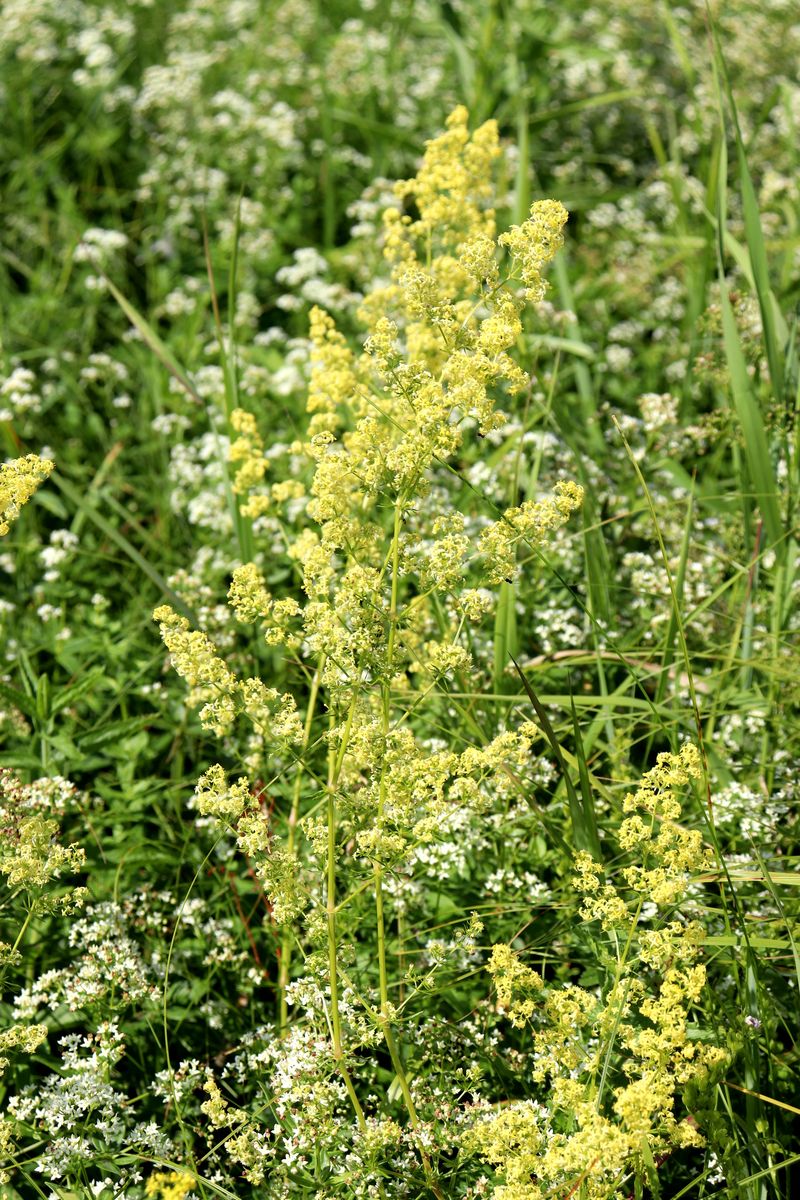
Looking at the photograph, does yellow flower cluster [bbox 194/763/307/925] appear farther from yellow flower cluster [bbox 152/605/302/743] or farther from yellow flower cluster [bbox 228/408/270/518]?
yellow flower cluster [bbox 228/408/270/518]

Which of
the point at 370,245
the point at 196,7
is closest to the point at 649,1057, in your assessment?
the point at 370,245

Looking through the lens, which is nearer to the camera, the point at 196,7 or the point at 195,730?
the point at 195,730

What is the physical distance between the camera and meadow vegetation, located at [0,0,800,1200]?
256 cm

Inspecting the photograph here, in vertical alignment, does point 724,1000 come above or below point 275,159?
below

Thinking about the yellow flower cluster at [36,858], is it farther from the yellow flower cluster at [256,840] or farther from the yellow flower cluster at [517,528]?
the yellow flower cluster at [517,528]

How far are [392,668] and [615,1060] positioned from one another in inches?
37.4

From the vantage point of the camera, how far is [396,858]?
8.08ft

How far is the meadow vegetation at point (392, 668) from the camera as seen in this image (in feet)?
8.39

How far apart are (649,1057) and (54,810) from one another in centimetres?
165

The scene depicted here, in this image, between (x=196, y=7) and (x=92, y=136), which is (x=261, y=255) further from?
(x=196, y=7)

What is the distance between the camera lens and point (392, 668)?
2.54 m

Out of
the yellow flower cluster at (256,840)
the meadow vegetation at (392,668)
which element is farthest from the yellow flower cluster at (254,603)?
the yellow flower cluster at (256,840)

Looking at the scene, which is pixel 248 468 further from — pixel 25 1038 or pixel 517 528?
pixel 25 1038

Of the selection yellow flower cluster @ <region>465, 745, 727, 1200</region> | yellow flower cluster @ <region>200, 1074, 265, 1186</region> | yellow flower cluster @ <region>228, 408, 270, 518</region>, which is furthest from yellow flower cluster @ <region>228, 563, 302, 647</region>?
yellow flower cluster @ <region>200, 1074, 265, 1186</region>
